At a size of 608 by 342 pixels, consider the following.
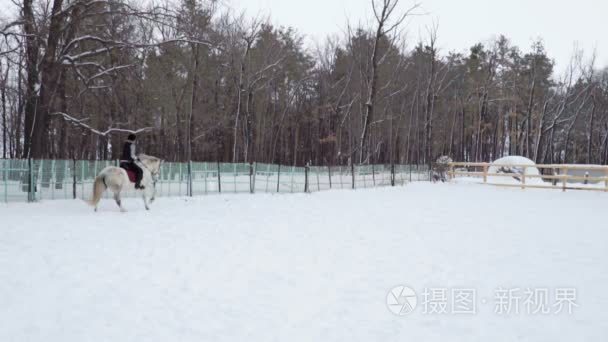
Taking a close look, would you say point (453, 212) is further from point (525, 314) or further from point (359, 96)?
point (359, 96)

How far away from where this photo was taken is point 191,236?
807cm

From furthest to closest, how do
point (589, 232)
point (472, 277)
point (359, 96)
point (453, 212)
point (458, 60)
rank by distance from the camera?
1. point (458, 60)
2. point (359, 96)
3. point (453, 212)
4. point (589, 232)
5. point (472, 277)

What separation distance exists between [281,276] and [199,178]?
1239 centimetres

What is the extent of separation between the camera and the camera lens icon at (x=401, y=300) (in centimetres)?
451

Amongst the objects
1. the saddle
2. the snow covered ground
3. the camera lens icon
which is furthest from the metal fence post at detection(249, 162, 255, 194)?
the camera lens icon

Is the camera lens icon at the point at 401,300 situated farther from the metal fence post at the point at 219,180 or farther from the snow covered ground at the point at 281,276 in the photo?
the metal fence post at the point at 219,180

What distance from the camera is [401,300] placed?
4.78 m

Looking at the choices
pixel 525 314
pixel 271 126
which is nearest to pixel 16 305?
pixel 525 314

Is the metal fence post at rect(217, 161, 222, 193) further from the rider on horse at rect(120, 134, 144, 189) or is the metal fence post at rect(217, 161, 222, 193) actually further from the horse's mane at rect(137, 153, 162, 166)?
the rider on horse at rect(120, 134, 144, 189)

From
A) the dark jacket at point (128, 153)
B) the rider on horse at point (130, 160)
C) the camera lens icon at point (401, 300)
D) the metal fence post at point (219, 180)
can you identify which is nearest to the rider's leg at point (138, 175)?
the rider on horse at point (130, 160)

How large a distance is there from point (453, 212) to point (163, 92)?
91.5ft

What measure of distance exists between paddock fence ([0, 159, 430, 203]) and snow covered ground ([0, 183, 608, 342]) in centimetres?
201

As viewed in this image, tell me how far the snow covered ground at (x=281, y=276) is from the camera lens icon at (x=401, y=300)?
0.09 metres

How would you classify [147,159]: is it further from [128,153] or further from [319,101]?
[319,101]
